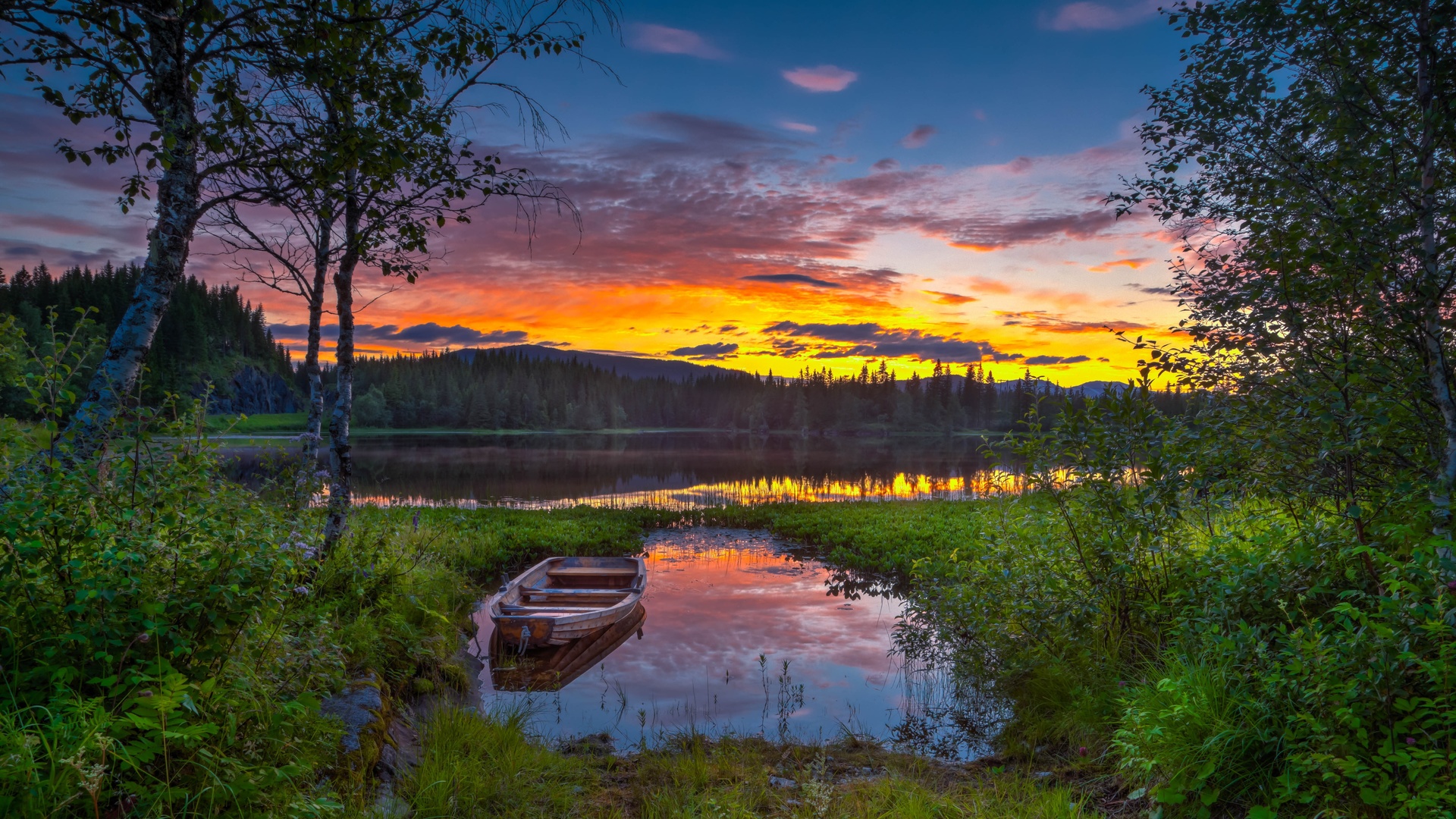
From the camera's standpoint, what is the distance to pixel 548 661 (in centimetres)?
1095

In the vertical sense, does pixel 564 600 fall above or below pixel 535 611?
below

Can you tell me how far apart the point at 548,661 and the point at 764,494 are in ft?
79.0

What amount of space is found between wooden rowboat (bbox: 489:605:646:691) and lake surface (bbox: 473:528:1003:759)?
42 millimetres

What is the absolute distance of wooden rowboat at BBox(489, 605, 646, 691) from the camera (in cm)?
1032

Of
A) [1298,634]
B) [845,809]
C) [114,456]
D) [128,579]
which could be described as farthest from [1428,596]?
[114,456]

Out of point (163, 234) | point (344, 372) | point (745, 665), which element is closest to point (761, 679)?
point (745, 665)

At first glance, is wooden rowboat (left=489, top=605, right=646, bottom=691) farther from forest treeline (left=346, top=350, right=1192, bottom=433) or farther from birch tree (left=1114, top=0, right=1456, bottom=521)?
forest treeline (left=346, top=350, right=1192, bottom=433)

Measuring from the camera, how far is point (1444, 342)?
16.4 feet

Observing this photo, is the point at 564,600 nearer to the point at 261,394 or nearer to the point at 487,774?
the point at 487,774

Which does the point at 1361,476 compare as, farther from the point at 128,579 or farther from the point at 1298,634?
the point at 128,579

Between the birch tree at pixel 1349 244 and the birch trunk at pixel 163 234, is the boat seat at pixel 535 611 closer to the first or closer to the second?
the birch trunk at pixel 163 234

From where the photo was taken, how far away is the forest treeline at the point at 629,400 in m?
124

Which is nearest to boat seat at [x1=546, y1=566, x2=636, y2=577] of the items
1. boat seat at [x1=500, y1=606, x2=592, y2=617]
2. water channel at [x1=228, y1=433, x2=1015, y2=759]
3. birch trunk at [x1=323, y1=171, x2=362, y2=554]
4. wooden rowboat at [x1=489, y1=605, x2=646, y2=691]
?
water channel at [x1=228, y1=433, x2=1015, y2=759]

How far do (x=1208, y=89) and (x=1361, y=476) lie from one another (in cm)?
383
